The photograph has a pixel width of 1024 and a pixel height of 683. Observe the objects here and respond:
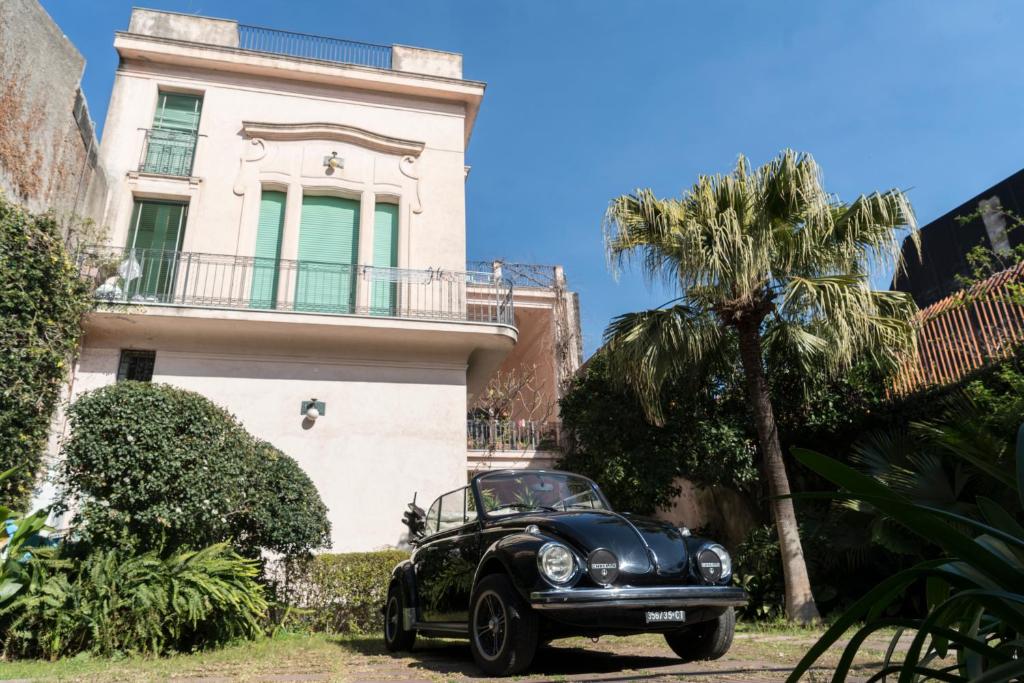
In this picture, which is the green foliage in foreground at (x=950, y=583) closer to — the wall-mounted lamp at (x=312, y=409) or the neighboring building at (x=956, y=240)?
the wall-mounted lamp at (x=312, y=409)

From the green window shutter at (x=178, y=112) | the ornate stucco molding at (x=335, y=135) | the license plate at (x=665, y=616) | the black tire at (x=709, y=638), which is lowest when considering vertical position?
the black tire at (x=709, y=638)

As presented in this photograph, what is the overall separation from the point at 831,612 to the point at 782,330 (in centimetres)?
413

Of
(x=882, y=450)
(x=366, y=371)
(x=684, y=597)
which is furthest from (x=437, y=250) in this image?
(x=684, y=597)

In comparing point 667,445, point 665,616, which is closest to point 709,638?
point 665,616

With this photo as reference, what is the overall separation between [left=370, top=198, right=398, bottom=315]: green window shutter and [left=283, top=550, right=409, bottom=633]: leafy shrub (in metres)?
4.68

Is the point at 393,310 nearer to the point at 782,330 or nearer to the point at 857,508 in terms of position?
the point at 782,330

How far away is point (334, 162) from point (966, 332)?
1132cm

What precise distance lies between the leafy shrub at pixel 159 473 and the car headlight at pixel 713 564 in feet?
17.4

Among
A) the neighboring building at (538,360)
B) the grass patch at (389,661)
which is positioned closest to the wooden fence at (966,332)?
the grass patch at (389,661)

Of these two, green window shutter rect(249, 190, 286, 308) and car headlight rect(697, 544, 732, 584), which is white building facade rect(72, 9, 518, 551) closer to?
green window shutter rect(249, 190, 286, 308)

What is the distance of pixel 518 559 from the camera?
14.8ft

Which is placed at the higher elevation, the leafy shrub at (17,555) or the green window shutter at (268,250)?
the green window shutter at (268,250)

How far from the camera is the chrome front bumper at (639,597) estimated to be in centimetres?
415

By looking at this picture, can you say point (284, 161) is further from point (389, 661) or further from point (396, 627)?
point (389, 661)
